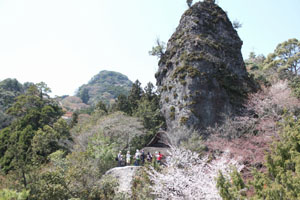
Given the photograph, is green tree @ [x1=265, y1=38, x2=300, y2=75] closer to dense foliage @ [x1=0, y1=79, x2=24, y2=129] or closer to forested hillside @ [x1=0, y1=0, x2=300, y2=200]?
forested hillside @ [x1=0, y1=0, x2=300, y2=200]

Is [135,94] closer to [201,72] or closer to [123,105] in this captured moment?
[123,105]

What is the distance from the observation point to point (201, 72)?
87.1ft

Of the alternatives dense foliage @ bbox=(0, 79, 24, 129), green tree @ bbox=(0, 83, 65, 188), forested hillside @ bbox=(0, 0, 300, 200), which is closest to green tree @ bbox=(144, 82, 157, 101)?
forested hillside @ bbox=(0, 0, 300, 200)

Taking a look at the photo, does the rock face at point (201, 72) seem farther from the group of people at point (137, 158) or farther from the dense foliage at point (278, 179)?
the dense foliage at point (278, 179)

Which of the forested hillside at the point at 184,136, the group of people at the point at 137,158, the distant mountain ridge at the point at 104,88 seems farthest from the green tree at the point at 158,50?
the distant mountain ridge at the point at 104,88

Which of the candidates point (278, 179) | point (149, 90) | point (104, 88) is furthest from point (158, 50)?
point (104, 88)

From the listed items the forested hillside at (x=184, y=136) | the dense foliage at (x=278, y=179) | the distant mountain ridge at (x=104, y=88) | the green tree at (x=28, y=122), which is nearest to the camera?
the dense foliage at (x=278, y=179)

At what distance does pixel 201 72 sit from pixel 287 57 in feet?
62.5

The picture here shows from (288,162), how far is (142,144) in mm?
18842

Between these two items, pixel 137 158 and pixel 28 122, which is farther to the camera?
pixel 28 122

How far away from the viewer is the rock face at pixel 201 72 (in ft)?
82.1

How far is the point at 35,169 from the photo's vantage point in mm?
11344

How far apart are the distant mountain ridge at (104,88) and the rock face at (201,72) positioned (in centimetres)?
8661

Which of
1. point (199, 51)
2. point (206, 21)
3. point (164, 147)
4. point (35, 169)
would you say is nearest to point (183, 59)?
point (199, 51)
